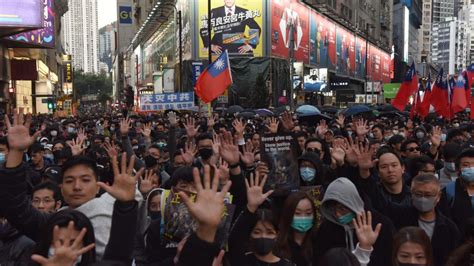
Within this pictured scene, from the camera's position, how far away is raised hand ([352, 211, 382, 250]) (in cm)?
392

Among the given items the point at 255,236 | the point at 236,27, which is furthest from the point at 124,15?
the point at 255,236

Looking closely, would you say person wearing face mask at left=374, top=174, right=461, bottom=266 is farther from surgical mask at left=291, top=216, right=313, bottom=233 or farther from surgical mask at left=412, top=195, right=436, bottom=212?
surgical mask at left=291, top=216, right=313, bottom=233

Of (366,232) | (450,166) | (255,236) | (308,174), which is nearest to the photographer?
(366,232)

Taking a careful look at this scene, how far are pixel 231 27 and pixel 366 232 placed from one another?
126ft

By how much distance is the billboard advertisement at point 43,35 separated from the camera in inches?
1617

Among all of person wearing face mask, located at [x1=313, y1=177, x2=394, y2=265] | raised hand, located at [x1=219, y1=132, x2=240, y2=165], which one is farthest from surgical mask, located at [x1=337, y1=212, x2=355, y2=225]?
raised hand, located at [x1=219, y1=132, x2=240, y2=165]

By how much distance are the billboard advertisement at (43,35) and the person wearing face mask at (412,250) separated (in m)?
40.0

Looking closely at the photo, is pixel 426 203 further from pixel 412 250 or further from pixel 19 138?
pixel 19 138

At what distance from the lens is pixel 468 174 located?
5.65 metres

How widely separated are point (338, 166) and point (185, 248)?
140 inches

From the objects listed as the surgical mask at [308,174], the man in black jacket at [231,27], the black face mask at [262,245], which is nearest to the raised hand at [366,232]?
Result: the black face mask at [262,245]

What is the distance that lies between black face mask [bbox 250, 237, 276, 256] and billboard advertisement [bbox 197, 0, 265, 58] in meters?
37.7

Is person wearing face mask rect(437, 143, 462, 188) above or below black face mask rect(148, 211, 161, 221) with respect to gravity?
above

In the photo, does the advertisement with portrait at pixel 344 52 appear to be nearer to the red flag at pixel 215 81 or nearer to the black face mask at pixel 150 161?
the red flag at pixel 215 81
